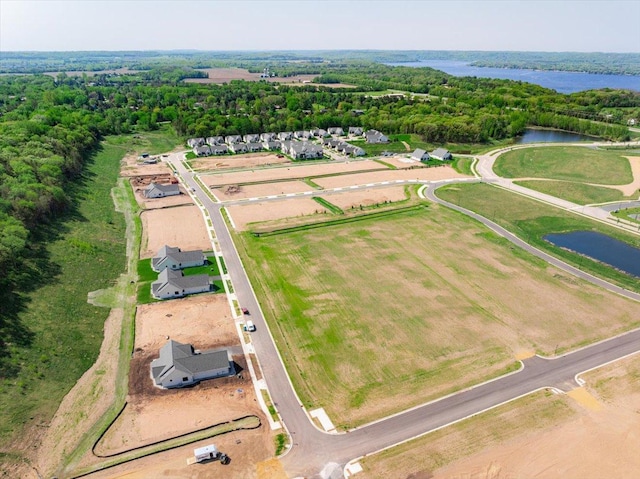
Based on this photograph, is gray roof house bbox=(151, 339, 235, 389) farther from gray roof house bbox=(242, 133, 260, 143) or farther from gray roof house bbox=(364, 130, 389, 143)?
gray roof house bbox=(364, 130, 389, 143)

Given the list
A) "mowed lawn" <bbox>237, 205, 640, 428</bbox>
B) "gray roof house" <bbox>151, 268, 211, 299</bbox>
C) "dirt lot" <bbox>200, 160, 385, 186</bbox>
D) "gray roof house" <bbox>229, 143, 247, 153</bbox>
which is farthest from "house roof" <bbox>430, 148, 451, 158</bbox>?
"gray roof house" <bbox>151, 268, 211, 299</bbox>

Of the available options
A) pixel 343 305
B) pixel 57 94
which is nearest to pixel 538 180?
pixel 343 305

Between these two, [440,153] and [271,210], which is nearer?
[271,210]

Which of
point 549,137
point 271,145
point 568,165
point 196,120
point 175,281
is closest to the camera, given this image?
point 175,281

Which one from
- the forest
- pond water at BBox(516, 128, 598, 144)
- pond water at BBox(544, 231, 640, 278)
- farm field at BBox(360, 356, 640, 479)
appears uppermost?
the forest

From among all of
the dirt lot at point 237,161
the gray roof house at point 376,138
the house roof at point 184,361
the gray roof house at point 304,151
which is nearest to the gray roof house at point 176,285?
the house roof at point 184,361

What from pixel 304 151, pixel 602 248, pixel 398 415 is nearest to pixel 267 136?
pixel 304 151

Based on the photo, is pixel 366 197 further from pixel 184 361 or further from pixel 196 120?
pixel 196 120

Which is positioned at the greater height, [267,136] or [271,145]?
[267,136]
